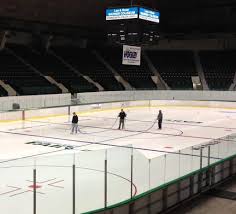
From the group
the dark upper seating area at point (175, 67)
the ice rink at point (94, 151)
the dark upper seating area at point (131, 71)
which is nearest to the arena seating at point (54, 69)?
the dark upper seating area at point (131, 71)

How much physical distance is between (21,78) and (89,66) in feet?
31.0

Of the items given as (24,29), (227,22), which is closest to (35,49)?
(24,29)

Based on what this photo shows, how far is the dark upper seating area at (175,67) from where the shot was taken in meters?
40.0

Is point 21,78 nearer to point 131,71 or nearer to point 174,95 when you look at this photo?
point 174,95

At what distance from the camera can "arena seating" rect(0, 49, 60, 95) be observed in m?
30.8

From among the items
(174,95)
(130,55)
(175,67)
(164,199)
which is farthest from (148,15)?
(175,67)

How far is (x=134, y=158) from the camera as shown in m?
7.13

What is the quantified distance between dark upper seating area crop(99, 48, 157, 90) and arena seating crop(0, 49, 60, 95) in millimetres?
9053

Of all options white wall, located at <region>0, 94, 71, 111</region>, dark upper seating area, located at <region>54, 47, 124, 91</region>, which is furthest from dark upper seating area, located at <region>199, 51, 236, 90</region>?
white wall, located at <region>0, 94, 71, 111</region>

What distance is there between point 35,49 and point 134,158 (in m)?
33.8

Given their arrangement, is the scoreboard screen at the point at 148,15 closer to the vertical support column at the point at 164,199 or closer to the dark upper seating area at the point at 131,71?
the vertical support column at the point at 164,199

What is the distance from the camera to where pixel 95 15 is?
35188 millimetres

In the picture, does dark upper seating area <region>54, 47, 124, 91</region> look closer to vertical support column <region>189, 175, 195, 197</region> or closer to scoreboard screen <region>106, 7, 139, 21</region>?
scoreboard screen <region>106, 7, 139, 21</region>

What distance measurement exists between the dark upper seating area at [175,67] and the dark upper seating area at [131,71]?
1.39 meters
